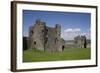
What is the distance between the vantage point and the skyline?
2053 mm

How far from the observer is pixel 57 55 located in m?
2.16

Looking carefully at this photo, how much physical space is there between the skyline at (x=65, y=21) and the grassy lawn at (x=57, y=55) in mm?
150

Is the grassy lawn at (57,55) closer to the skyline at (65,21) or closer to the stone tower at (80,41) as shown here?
the stone tower at (80,41)

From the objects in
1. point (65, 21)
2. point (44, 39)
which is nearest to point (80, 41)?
Answer: point (65, 21)

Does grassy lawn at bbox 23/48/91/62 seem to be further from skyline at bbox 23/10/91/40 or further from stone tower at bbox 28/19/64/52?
skyline at bbox 23/10/91/40

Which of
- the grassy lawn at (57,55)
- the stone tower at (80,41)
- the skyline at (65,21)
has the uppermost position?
the skyline at (65,21)

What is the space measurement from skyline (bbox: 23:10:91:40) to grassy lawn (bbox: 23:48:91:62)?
0.49 feet

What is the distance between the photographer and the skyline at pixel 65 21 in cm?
205

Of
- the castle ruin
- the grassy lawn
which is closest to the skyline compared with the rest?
the castle ruin

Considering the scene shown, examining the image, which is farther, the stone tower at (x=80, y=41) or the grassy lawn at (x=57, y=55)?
the stone tower at (x=80, y=41)

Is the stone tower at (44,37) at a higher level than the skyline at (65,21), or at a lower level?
lower

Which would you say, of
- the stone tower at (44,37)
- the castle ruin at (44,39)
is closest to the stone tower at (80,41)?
the castle ruin at (44,39)

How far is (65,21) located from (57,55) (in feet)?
1.17

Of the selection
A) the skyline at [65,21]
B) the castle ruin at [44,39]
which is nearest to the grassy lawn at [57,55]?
the castle ruin at [44,39]
